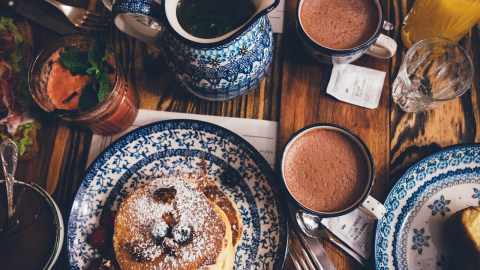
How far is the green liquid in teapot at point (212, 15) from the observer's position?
1.17 meters

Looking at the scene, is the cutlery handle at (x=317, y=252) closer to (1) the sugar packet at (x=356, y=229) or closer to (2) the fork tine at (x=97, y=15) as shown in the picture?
(1) the sugar packet at (x=356, y=229)

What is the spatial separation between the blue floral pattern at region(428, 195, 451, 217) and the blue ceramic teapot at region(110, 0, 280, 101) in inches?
32.8

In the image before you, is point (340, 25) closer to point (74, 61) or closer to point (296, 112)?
point (296, 112)

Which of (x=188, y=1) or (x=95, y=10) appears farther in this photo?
(x=95, y=10)

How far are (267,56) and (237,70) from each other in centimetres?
15

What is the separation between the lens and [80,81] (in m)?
1.35

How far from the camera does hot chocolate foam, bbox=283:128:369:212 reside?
129cm

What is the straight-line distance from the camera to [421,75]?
1.58 meters

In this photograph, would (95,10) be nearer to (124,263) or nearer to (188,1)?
(188,1)

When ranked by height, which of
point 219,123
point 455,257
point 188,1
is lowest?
point 455,257

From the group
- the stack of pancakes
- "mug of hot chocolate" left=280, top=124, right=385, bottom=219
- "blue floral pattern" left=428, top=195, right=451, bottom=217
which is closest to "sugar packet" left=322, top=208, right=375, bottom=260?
"mug of hot chocolate" left=280, top=124, right=385, bottom=219

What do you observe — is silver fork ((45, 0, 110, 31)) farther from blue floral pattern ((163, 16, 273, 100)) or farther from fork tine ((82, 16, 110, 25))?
blue floral pattern ((163, 16, 273, 100))

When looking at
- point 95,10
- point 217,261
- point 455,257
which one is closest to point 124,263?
point 217,261

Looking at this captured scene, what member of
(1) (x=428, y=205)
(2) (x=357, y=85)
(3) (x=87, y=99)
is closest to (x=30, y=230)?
(3) (x=87, y=99)
